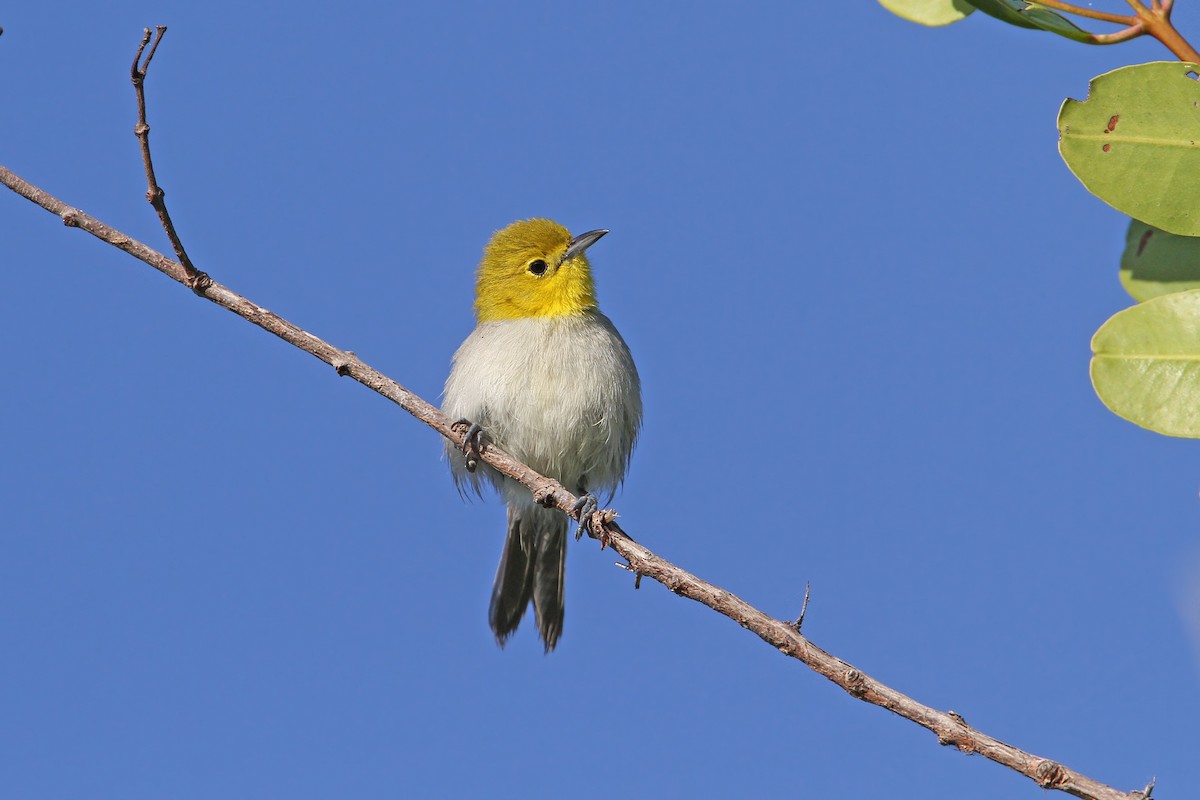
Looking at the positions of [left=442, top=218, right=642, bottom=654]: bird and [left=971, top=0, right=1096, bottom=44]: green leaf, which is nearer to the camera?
[left=971, top=0, right=1096, bottom=44]: green leaf

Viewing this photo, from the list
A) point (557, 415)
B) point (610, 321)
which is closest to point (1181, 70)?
point (557, 415)

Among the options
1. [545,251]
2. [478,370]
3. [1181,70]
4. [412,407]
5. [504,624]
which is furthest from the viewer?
→ [504,624]

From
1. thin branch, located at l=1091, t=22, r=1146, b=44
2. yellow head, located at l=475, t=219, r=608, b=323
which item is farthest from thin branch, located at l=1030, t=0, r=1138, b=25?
yellow head, located at l=475, t=219, r=608, b=323

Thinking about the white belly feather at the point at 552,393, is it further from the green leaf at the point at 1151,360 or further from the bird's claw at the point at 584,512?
the green leaf at the point at 1151,360

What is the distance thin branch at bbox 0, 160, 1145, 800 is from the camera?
2635 mm

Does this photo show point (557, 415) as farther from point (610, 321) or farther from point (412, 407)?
point (412, 407)

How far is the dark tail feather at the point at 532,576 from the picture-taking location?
6.86m

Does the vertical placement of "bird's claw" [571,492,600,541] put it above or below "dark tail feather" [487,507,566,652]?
below

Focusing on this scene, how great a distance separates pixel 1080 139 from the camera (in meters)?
2.49

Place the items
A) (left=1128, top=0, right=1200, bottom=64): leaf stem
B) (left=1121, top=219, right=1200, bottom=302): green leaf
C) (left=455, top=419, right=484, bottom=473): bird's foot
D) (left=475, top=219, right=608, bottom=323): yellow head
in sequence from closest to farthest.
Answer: (left=1128, top=0, right=1200, bottom=64): leaf stem
(left=1121, top=219, right=1200, bottom=302): green leaf
(left=455, top=419, right=484, bottom=473): bird's foot
(left=475, top=219, right=608, bottom=323): yellow head

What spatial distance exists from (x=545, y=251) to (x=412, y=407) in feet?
7.42

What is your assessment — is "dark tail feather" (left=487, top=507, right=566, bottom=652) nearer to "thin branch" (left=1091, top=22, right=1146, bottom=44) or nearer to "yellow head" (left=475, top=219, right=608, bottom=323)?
"yellow head" (left=475, top=219, right=608, bottom=323)

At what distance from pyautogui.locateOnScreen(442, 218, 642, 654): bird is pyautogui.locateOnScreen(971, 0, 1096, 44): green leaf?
3178 mm

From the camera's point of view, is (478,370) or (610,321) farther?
(610,321)
